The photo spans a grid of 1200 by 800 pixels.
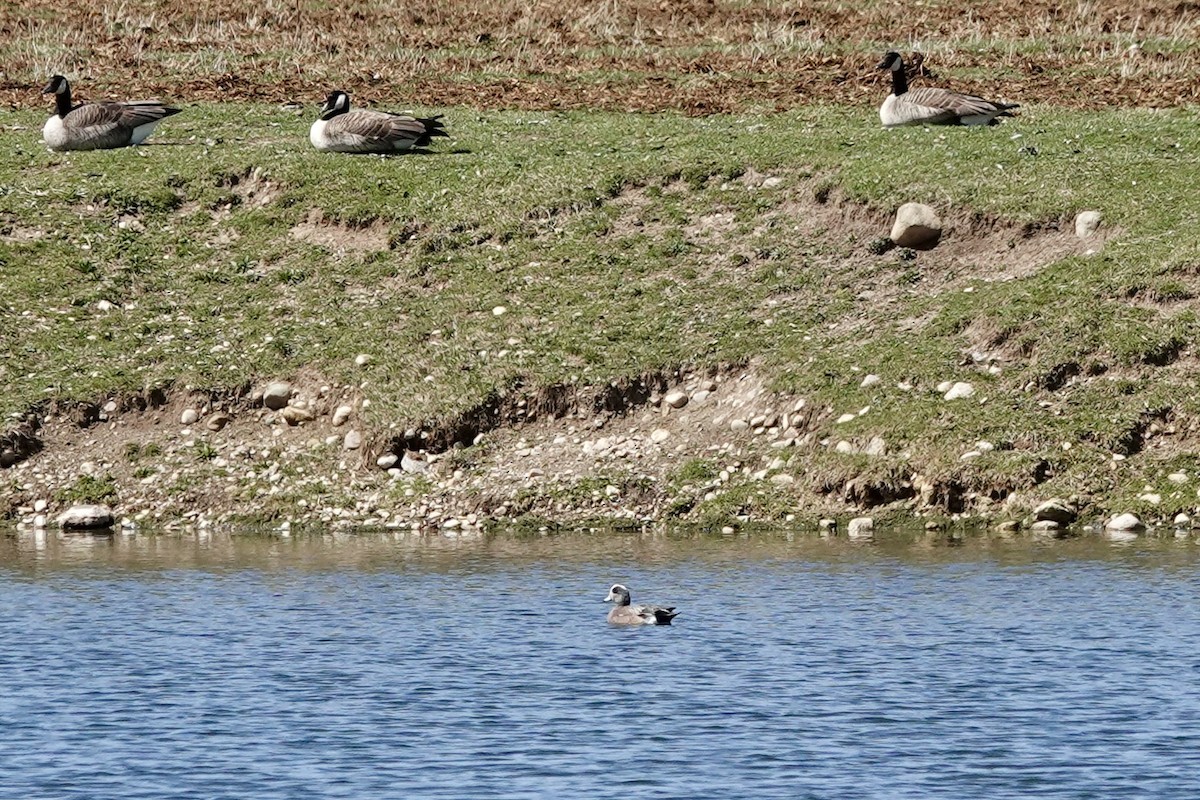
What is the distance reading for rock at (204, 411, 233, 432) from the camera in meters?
25.8

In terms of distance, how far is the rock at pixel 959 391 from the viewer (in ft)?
78.4

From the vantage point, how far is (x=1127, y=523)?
71.5 feet

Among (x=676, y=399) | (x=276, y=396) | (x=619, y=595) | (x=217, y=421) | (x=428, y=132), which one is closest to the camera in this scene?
(x=619, y=595)

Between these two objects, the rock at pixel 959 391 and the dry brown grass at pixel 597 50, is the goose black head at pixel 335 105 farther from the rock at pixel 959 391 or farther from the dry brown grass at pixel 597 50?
the rock at pixel 959 391

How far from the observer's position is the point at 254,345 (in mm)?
27203

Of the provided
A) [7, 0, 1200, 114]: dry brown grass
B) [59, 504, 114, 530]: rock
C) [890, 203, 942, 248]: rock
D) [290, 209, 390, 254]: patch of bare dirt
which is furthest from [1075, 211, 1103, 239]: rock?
[59, 504, 114, 530]: rock

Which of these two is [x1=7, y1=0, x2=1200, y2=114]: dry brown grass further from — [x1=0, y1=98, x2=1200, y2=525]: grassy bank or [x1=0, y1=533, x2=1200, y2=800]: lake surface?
[x1=0, y1=533, x2=1200, y2=800]: lake surface

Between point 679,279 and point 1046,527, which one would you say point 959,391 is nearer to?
point 1046,527

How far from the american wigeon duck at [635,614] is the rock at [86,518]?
27.7 ft

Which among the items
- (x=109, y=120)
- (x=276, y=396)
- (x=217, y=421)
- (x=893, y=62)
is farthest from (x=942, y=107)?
(x=109, y=120)

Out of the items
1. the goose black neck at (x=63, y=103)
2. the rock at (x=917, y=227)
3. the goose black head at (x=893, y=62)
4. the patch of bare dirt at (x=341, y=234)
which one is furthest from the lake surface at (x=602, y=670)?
the goose black head at (x=893, y=62)

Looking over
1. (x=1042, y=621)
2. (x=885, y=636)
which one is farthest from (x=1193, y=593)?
(x=885, y=636)

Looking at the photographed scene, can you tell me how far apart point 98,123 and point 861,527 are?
1692 cm

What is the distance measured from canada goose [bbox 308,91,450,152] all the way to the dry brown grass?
17.9 ft
